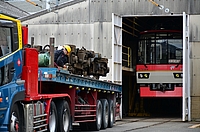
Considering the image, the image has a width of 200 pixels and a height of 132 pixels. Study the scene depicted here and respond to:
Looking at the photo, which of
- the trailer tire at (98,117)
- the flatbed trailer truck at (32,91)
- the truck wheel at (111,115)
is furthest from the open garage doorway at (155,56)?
the flatbed trailer truck at (32,91)

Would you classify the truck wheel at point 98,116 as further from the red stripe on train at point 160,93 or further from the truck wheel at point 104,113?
the red stripe on train at point 160,93

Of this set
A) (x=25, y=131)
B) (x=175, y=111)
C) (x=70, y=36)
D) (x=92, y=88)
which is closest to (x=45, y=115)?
(x=25, y=131)

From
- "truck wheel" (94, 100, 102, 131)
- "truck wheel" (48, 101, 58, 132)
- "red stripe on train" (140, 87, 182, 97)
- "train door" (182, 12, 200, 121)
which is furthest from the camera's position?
"red stripe on train" (140, 87, 182, 97)

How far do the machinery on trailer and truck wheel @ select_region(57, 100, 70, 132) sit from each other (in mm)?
11721

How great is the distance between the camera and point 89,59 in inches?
686

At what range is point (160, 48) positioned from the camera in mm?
25812

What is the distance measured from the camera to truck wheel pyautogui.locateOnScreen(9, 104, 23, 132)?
10562 mm

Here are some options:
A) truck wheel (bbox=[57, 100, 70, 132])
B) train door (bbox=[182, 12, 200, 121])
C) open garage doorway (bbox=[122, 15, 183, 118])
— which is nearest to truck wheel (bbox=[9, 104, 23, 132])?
truck wheel (bbox=[57, 100, 70, 132])

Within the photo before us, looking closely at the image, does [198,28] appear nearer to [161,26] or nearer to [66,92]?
[161,26]

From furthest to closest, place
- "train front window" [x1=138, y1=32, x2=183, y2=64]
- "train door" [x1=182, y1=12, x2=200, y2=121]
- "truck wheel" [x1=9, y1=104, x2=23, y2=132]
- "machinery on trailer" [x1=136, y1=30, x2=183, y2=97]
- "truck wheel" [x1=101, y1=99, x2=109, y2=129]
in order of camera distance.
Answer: "train front window" [x1=138, y1=32, x2=183, y2=64] → "machinery on trailer" [x1=136, y1=30, x2=183, y2=97] → "train door" [x1=182, y1=12, x2=200, y2=121] → "truck wheel" [x1=101, y1=99, x2=109, y2=129] → "truck wheel" [x1=9, y1=104, x2=23, y2=132]

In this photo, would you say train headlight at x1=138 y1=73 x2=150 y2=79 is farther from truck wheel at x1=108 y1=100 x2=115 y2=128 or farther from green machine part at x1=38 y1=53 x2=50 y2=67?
green machine part at x1=38 y1=53 x2=50 y2=67

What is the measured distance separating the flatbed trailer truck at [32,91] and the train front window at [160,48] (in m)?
9.44

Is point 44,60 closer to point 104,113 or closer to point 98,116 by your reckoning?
point 98,116

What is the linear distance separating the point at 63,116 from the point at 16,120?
3011mm
